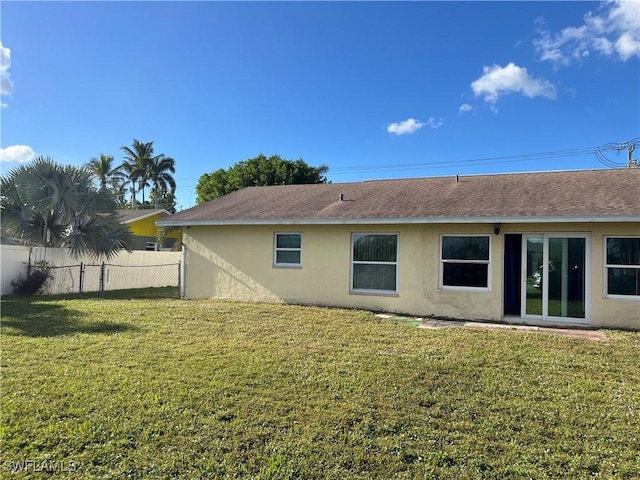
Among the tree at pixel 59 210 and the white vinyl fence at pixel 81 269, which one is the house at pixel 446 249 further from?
the white vinyl fence at pixel 81 269

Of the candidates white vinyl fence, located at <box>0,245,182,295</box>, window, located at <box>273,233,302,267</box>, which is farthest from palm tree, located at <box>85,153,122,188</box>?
window, located at <box>273,233,302,267</box>

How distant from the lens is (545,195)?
10234mm

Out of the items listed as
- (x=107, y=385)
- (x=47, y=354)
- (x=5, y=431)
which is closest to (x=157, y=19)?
(x=47, y=354)

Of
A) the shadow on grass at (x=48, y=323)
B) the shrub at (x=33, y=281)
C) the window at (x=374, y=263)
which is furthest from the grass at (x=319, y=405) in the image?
the shrub at (x=33, y=281)

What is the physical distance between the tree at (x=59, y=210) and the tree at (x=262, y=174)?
16.3 m

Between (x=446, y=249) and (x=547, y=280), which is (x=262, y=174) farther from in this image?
(x=547, y=280)

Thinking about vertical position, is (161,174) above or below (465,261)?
above

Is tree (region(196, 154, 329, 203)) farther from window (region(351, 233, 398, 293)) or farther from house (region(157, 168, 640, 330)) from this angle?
window (region(351, 233, 398, 293))

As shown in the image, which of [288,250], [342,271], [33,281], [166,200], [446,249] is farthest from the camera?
[166,200]

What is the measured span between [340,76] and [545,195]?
9459mm

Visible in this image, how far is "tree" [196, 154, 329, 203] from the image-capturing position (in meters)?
31.2

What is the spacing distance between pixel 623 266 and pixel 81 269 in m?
16.7

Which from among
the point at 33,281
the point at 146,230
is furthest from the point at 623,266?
the point at 146,230

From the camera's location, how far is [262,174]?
3138 centimetres
